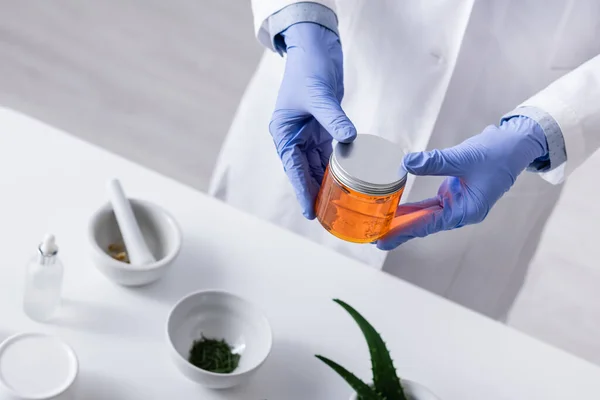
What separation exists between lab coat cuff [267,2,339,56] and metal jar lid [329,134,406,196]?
0.87 feet

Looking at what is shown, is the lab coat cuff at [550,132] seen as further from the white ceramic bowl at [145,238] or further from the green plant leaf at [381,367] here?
the white ceramic bowl at [145,238]

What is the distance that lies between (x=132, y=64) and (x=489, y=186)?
5.70ft

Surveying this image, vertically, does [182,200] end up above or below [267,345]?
above

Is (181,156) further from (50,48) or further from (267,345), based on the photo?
(267,345)

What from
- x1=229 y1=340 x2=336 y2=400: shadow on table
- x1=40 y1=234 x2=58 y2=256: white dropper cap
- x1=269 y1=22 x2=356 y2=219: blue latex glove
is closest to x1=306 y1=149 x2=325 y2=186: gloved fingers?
x1=269 y1=22 x2=356 y2=219: blue latex glove

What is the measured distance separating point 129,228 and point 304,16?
382mm

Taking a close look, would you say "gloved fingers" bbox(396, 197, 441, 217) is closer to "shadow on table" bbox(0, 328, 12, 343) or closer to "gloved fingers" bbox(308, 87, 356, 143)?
"gloved fingers" bbox(308, 87, 356, 143)

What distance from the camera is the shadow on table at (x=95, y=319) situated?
1.02 meters

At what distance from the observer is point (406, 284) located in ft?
3.90

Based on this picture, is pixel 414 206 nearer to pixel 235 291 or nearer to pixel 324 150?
pixel 324 150

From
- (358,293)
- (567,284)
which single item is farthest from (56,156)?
(567,284)

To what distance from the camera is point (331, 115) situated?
979mm

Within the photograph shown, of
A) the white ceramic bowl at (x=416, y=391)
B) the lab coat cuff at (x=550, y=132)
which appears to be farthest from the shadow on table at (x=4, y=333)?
the lab coat cuff at (x=550, y=132)

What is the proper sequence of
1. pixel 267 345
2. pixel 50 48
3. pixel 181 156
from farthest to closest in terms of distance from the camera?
1. pixel 50 48
2. pixel 181 156
3. pixel 267 345
